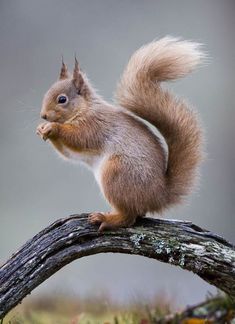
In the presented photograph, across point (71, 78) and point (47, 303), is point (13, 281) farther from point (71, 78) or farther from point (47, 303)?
point (47, 303)

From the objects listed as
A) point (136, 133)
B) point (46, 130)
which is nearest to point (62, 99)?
point (46, 130)

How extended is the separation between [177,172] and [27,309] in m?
0.91

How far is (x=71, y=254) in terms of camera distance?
81.7 inches

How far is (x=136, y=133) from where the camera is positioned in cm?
215

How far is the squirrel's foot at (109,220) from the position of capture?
2.09m

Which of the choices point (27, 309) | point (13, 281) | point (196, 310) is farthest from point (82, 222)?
point (27, 309)

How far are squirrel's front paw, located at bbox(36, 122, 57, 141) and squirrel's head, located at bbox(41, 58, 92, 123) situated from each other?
0.13 ft

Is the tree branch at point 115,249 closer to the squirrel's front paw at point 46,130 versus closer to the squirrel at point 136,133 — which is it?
the squirrel at point 136,133

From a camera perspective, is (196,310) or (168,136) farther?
(168,136)

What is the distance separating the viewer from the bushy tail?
83.7 inches

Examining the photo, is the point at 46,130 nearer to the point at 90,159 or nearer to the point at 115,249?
the point at 90,159

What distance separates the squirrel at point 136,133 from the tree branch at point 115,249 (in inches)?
1.6

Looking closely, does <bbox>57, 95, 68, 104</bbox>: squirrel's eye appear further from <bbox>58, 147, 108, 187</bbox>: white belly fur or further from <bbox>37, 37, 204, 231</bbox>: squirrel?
<bbox>58, 147, 108, 187</bbox>: white belly fur

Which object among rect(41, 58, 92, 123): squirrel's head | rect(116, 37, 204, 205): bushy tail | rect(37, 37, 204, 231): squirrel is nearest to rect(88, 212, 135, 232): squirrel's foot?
rect(37, 37, 204, 231): squirrel
